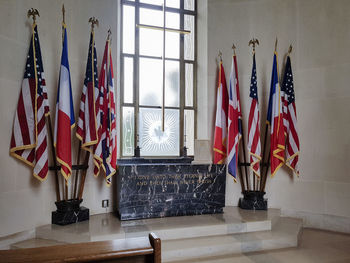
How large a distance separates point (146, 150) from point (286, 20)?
10.7 ft

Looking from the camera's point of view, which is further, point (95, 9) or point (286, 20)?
point (286, 20)

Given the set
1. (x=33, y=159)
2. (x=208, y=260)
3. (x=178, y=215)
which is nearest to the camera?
(x=208, y=260)

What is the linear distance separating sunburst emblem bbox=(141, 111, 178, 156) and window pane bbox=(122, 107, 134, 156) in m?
0.19

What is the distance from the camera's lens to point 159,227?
3.80m

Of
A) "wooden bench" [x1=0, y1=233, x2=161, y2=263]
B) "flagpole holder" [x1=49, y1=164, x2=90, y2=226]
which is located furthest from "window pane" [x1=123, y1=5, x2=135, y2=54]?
"wooden bench" [x1=0, y1=233, x2=161, y2=263]

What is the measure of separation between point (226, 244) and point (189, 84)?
3.02 meters

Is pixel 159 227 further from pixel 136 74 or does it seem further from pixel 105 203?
pixel 136 74

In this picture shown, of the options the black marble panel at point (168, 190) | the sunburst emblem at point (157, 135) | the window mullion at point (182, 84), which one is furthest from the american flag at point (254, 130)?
→ the sunburst emblem at point (157, 135)

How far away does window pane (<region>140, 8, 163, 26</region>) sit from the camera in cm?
539

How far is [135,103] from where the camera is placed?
5.24m

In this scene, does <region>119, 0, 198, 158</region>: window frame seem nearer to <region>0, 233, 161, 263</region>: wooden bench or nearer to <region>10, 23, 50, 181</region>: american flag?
<region>10, 23, 50, 181</region>: american flag

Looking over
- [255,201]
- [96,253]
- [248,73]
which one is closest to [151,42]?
[248,73]

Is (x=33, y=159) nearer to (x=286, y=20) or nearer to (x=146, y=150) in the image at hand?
(x=146, y=150)

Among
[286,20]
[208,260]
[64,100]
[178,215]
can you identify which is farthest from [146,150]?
[286,20]
